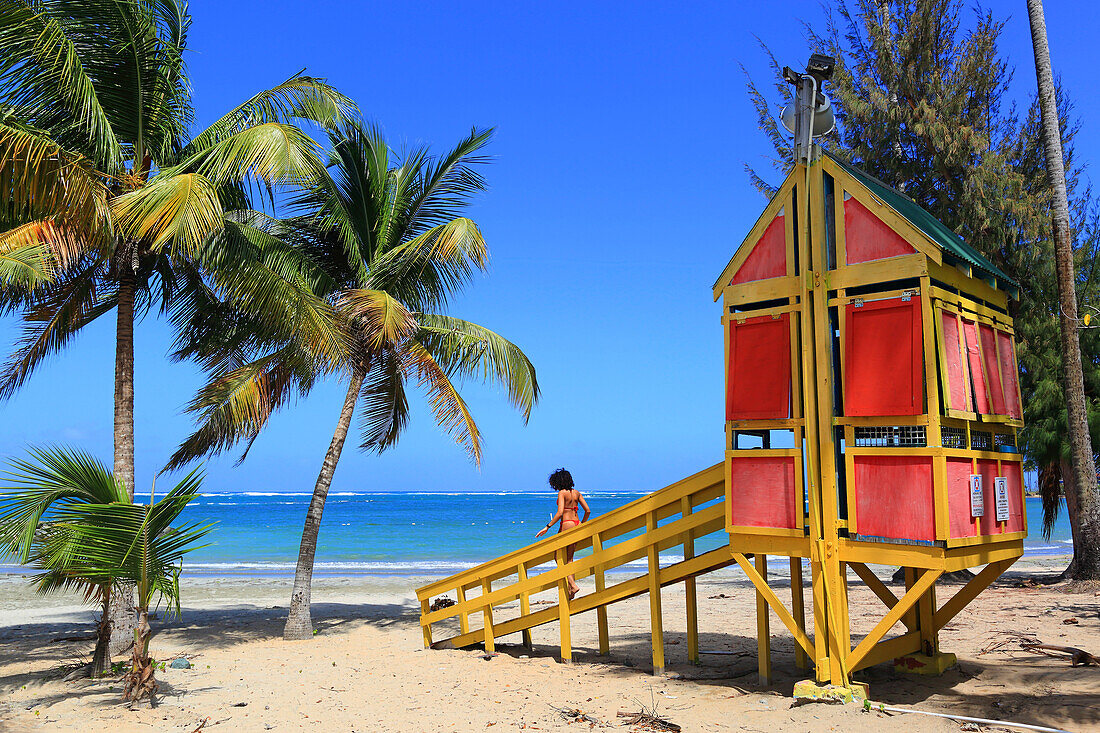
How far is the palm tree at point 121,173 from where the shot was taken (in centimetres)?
853

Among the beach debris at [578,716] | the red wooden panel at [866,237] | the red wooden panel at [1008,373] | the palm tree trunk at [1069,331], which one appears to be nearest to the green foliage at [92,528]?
the beach debris at [578,716]

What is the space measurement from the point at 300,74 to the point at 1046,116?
1186cm

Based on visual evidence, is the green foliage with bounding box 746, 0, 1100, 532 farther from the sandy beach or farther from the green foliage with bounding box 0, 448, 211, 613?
the green foliage with bounding box 0, 448, 211, 613

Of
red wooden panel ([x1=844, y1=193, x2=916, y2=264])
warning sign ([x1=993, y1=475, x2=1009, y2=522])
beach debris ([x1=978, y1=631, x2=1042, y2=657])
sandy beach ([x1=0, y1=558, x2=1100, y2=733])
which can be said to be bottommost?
sandy beach ([x1=0, y1=558, x2=1100, y2=733])

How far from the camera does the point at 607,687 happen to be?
7.91 meters

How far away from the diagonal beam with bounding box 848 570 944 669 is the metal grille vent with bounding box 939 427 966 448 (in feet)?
3.40

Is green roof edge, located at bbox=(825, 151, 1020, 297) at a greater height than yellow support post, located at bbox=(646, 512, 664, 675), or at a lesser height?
greater

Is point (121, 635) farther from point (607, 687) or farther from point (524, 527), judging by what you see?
point (524, 527)

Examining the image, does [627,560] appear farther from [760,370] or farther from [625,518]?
[760,370]

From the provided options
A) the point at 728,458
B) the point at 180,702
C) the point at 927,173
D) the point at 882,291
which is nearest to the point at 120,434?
the point at 180,702

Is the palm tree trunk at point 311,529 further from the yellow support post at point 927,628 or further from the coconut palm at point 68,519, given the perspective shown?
the yellow support post at point 927,628

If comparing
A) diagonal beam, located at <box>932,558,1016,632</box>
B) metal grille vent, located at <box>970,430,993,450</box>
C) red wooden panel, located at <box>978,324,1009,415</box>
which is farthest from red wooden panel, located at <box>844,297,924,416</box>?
diagonal beam, located at <box>932,558,1016,632</box>

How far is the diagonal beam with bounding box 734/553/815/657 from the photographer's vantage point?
681cm

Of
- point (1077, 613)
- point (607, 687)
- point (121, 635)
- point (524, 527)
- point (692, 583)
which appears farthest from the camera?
point (524, 527)
